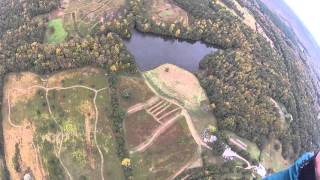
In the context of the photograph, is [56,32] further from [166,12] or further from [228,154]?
[228,154]

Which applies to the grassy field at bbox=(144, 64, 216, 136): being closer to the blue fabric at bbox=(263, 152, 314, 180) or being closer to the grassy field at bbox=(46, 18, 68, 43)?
the grassy field at bbox=(46, 18, 68, 43)

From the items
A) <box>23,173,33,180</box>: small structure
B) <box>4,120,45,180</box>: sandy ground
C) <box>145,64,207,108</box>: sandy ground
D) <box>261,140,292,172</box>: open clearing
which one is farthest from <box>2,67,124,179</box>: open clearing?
<box>261,140,292,172</box>: open clearing

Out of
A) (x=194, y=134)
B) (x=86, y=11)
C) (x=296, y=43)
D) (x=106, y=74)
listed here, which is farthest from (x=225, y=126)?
(x=296, y=43)

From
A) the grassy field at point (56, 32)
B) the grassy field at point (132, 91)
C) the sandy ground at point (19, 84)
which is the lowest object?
the sandy ground at point (19, 84)

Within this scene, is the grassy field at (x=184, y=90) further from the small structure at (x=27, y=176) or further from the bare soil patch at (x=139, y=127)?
the small structure at (x=27, y=176)

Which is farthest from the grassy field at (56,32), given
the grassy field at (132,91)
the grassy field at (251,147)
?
the grassy field at (251,147)

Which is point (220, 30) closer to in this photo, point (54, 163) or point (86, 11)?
point (86, 11)
